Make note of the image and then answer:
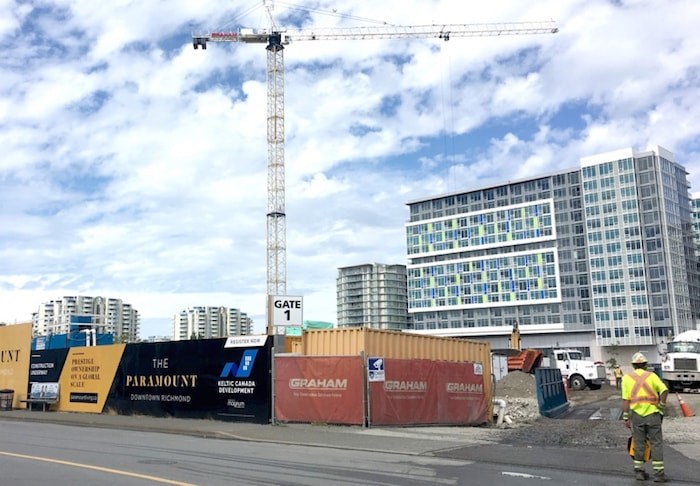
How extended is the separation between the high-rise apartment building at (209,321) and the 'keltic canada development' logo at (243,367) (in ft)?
419

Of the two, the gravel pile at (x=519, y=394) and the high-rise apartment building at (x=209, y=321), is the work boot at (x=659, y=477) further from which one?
the high-rise apartment building at (x=209, y=321)

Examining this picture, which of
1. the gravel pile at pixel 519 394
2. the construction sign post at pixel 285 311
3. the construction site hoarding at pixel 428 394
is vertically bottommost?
Result: the gravel pile at pixel 519 394

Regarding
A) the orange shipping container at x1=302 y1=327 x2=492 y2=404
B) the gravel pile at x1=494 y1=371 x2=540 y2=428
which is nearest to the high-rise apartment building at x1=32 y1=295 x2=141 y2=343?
the gravel pile at x1=494 y1=371 x2=540 y2=428

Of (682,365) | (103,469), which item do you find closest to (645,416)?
(103,469)

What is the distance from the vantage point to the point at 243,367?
63.2 feet

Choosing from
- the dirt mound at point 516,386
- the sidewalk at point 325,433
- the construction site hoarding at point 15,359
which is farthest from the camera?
the dirt mound at point 516,386

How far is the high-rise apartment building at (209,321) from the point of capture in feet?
479

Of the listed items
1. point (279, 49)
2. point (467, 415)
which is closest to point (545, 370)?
point (467, 415)

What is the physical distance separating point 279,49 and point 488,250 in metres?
62.5

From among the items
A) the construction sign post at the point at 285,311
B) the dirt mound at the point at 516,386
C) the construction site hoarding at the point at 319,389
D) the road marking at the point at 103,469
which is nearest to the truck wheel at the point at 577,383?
the dirt mound at the point at 516,386

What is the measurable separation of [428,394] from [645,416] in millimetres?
9038

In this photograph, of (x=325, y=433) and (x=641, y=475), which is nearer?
(x=641, y=475)

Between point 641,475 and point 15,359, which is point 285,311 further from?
point 15,359

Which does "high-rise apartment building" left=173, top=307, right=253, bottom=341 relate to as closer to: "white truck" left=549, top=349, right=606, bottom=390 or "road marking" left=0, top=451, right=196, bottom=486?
"white truck" left=549, top=349, right=606, bottom=390
